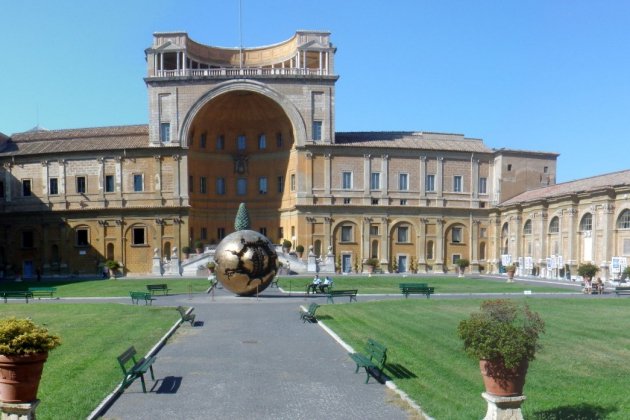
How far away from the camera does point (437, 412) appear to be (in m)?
9.45

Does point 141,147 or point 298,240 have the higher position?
point 141,147

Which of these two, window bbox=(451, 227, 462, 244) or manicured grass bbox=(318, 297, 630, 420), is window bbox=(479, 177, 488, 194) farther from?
manicured grass bbox=(318, 297, 630, 420)

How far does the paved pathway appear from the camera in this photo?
980cm

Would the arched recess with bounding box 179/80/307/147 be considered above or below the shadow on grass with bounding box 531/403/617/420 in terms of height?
above

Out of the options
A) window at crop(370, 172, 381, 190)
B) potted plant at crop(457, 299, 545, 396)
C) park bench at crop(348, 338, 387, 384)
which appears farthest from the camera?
window at crop(370, 172, 381, 190)

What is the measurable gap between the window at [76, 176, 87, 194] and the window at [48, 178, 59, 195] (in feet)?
7.15

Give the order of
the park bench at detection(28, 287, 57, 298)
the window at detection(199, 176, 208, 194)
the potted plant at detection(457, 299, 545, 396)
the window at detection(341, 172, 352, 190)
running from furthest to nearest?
the window at detection(199, 176, 208, 194)
the window at detection(341, 172, 352, 190)
the park bench at detection(28, 287, 57, 298)
the potted plant at detection(457, 299, 545, 396)

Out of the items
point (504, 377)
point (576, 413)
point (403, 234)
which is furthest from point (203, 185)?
point (504, 377)

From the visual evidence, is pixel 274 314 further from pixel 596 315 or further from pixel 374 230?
pixel 374 230

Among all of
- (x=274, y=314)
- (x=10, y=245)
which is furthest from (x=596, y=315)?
(x=10, y=245)

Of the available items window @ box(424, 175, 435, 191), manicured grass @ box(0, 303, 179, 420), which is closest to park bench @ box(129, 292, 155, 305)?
manicured grass @ box(0, 303, 179, 420)

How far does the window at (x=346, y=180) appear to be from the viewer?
172ft

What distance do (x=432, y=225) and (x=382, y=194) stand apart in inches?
239

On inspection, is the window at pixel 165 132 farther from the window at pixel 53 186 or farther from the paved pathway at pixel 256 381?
the paved pathway at pixel 256 381
